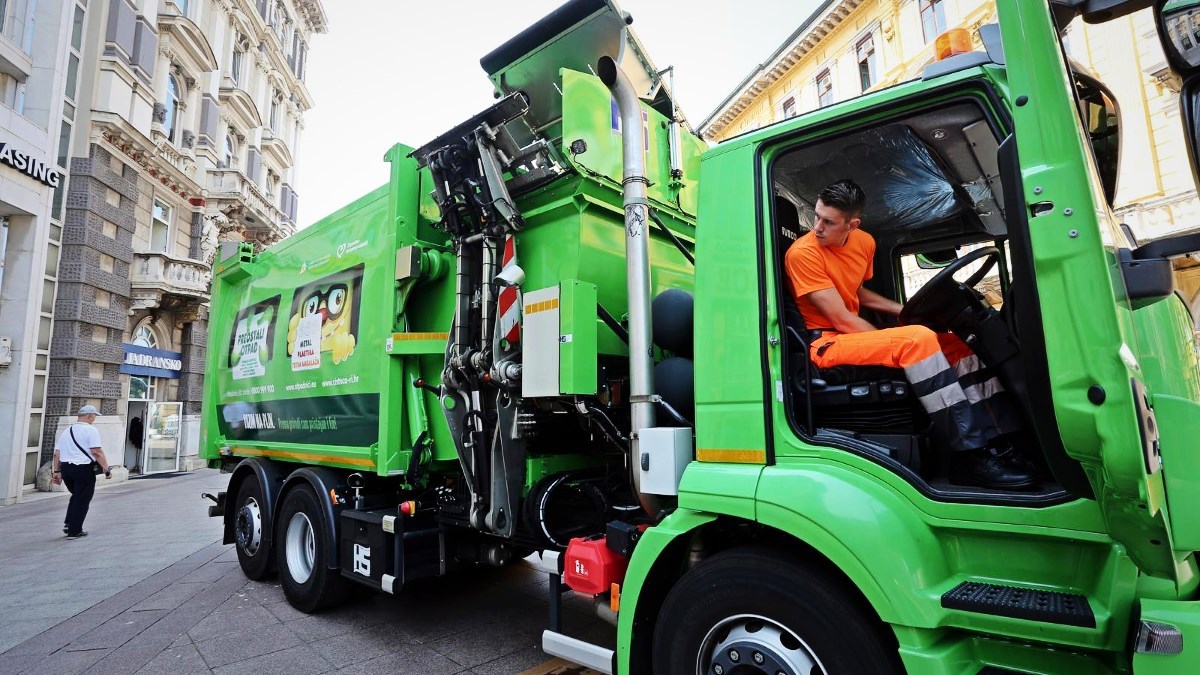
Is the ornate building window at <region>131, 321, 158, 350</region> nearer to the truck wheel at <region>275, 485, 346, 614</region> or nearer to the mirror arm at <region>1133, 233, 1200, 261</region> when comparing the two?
the truck wheel at <region>275, 485, 346, 614</region>

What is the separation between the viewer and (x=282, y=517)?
17.4 feet

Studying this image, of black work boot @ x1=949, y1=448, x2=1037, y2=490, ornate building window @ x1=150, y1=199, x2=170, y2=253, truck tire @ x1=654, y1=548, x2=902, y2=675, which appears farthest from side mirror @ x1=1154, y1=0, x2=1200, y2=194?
ornate building window @ x1=150, y1=199, x2=170, y2=253

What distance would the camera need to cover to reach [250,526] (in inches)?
226

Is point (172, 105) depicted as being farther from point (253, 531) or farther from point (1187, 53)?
point (1187, 53)

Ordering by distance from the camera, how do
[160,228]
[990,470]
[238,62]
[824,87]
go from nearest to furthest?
[990,470], [160,228], [824,87], [238,62]

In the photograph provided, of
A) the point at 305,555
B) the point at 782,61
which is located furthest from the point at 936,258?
the point at 782,61

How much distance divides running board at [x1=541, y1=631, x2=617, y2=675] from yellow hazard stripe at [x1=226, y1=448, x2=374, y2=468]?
2.01 metres

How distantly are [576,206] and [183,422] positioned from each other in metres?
19.1

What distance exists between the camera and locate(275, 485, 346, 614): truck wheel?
15.6 feet

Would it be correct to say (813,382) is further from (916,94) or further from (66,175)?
(66,175)

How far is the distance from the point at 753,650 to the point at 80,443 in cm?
991

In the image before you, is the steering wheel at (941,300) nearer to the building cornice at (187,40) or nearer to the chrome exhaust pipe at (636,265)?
the chrome exhaust pipe at (636,265)

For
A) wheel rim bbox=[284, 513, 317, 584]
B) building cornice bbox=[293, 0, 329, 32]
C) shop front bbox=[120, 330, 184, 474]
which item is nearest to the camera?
wheel rim bbox=[284, 513, 317, 584]

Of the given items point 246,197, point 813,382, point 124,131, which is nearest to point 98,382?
point 124,131
